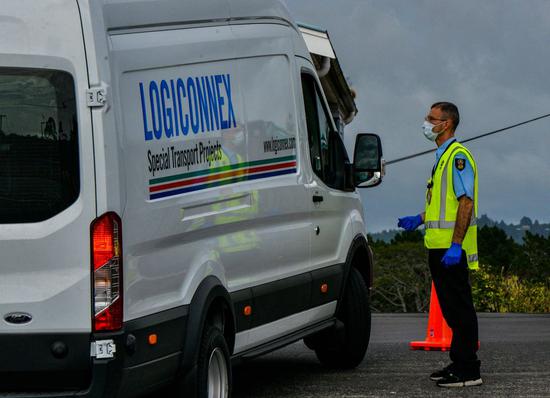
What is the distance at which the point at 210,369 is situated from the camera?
7.30 metres

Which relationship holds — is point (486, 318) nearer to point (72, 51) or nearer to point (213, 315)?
point (213, 315)

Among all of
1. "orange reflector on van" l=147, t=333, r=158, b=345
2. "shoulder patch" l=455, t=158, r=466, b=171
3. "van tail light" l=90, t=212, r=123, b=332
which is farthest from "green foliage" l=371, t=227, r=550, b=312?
"van tail light" l=90, t=212, r=123, b=332

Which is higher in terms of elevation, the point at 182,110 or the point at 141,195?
the point at 182,110

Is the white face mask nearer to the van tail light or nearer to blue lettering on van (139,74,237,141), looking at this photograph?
blue lettering on van (139,74,237,141)

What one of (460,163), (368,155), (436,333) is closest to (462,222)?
(460,163)

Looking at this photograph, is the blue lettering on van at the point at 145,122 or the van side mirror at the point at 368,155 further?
the van side mirror at the point at 368,155

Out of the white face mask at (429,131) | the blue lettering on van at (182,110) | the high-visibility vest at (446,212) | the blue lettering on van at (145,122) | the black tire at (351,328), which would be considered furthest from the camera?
the black tire at (351,328)

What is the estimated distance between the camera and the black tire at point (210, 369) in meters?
6.98

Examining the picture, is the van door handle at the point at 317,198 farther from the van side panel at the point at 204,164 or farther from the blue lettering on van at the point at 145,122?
the blue lettering on van at the point at 145,122

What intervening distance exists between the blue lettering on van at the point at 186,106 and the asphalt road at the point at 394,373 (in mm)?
2371

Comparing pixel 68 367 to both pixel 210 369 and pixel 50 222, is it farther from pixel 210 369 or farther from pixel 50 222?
pixel 210 369

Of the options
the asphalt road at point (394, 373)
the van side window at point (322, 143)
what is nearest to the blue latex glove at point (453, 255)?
the asphalt road at point (394, 373)

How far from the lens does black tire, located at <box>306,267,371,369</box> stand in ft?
33.5

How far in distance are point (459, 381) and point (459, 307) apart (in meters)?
0.51
